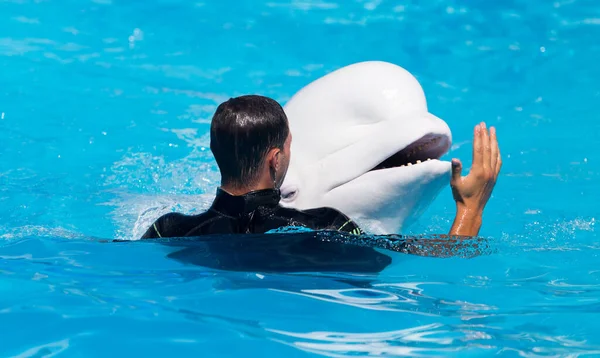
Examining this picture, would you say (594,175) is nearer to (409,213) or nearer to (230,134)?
(409,213)

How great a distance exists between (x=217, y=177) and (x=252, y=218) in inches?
138

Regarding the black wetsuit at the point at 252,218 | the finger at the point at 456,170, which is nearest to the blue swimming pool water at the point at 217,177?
the black wetsuit at the point at 252,218

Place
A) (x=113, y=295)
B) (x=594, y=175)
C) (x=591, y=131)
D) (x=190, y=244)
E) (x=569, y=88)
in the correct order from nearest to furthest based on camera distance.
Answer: (x=113, y=295) < (x=190, y=244) < (x=594, y=175) < (x=591, y=131) < (x=569, y=88)

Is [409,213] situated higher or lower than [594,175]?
lower

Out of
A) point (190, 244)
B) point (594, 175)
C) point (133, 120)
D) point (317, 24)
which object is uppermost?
point (317, 24)

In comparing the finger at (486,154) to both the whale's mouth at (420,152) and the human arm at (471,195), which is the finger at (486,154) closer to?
the human arm at (471,195)

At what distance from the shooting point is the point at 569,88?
9.73 m

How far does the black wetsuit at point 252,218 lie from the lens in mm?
4184

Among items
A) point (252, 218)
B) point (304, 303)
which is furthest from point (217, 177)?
point (304, 303)

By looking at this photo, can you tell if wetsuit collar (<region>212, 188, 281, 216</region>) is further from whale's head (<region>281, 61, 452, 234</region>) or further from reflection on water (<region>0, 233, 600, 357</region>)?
whale's head (<region>281, 61, 452, 234</region>)

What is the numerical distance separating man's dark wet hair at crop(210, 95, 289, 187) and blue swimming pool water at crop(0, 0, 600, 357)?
0.52 metres

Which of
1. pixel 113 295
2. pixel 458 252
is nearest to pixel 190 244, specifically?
pixel 113 295

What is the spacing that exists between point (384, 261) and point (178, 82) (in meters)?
6.01

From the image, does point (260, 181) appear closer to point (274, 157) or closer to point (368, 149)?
point (274, 157)
